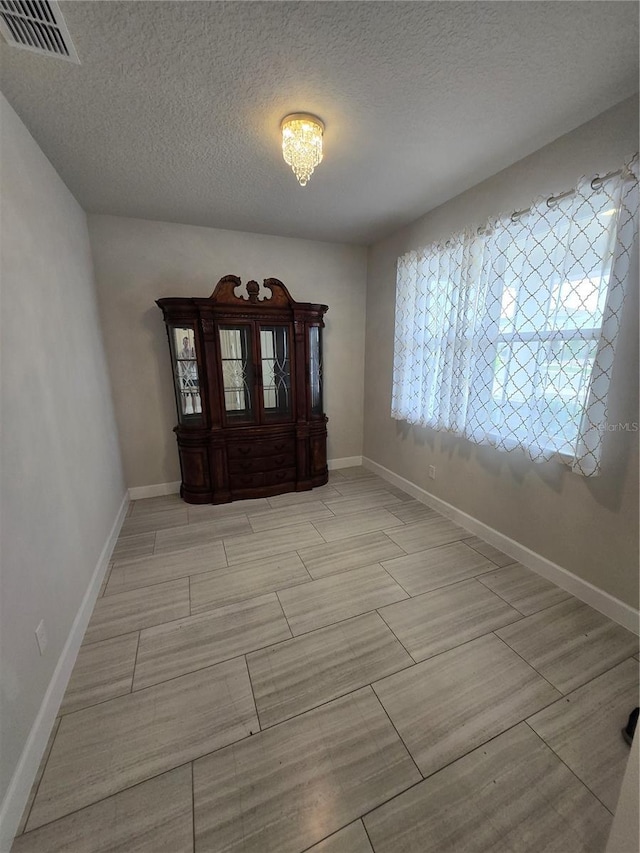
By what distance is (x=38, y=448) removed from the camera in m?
1.38

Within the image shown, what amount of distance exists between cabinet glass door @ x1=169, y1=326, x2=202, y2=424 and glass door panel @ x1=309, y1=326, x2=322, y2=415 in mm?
1063

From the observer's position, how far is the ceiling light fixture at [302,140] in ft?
5.03

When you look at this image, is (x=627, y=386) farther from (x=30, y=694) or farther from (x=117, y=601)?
(x=117, y=601)

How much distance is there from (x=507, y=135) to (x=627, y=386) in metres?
1.45

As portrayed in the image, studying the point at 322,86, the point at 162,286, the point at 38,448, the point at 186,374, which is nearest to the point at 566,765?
the point at 38,448

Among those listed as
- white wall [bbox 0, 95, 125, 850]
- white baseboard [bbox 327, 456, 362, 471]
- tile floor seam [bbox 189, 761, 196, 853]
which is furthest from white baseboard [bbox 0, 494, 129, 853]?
white baseboard [bbox 327, 456, 362, 471]

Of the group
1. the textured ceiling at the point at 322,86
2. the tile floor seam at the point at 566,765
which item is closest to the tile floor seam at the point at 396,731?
the tile floor seam at the point at 566,765

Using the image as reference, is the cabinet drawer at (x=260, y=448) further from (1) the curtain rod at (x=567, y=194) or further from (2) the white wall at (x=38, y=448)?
(1) the curtain rod at (x=567, y=194)

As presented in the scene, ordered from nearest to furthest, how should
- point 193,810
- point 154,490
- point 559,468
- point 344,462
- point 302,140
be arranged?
1. point 193,810
2. point 302,140
3. point 559,468
4. point 154,490
5. point 344,462

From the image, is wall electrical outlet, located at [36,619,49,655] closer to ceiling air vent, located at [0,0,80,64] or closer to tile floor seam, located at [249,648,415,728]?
tile floor seam, located at [249,648,415,728]

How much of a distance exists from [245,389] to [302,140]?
188cm

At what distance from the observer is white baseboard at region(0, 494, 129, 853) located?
0.90 m

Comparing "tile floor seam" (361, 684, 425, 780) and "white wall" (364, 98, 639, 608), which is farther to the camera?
"white wall" (364, 98, 639, 608)

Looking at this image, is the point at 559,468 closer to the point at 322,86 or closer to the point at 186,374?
the point at 322,86
